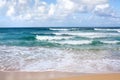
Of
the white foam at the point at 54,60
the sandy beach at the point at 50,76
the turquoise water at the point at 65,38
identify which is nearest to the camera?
the sandy beach at the point at 50,76

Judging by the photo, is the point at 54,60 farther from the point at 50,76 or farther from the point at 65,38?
the point at 65,38

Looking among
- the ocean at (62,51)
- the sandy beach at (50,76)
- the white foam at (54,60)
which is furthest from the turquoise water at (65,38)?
the sandy beach at (50,76)

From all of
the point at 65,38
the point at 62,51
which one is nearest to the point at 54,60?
the point at 62,51

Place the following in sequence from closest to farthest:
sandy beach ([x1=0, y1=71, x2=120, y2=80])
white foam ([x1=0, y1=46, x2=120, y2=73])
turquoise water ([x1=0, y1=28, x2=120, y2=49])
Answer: sandy beach ([x1=0, y1=71, x2=120, y2=80]) < white foam ([x1=0, y1=46, x2=120, y2=73]) < turquoise water ([x1=0, y1=28, x2=120, y2=49])

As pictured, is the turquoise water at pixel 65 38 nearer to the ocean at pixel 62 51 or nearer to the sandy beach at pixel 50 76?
the ocean at pixel 62 51

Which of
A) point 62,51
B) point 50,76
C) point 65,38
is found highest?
point 65,38

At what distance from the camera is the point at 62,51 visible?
6.18 metres

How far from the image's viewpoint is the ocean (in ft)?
16.5

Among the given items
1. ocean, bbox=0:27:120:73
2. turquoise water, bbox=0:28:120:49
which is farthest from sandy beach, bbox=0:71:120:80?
turquoise water, bbox=0:28:120:49

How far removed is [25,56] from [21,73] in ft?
3.62

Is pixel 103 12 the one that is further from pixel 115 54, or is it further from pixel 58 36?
pixel 58 36

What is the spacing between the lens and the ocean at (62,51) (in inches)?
198

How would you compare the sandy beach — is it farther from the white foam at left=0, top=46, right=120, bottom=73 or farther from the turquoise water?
the turquoise water

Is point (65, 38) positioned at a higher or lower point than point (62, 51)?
higher
